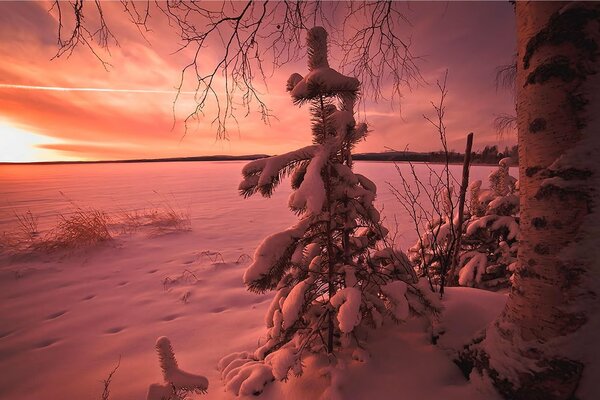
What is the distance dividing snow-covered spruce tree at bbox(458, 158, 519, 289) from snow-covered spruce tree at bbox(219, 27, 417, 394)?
Result: 1703mm

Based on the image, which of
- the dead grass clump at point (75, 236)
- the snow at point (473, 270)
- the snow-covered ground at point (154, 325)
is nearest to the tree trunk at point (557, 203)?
the snow-covered ground at point (154, 325)

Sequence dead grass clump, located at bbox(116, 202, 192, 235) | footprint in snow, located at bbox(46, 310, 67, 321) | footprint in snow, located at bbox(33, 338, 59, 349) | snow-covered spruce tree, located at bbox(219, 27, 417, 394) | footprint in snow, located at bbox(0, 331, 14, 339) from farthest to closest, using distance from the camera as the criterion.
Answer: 1. dead grass clump, located at bbox(116, 202, 192, 235)
2. footprint in snow, located at bbox(46, 310, 67, 321)
3. footprint in snow, located at bbox(0, 331, 14, 339)
4. footprint in snow, located at bbox(33, 338, 59, 349)
5. snow-covered spruce tree, located at bbox(219, 27, 417, 394)

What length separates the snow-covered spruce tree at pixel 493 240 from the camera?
3096 mm

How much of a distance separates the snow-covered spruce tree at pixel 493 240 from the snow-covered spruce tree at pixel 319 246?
5.59ft

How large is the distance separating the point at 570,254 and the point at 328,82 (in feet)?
4.46

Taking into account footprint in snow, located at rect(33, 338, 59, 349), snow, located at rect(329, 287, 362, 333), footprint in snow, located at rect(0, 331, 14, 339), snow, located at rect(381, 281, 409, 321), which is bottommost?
footprint in snow, located at rect(33, 338, 59, 349)

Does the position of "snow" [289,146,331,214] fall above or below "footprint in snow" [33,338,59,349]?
above

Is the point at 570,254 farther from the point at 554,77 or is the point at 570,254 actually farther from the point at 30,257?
the point at 30,257

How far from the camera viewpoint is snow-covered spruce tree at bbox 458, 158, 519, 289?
310 cm

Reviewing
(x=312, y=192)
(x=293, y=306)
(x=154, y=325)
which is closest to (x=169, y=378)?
(x=293, y=306)

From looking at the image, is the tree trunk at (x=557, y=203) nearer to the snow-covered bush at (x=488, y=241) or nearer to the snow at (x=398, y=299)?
the snow at (x=398, y=299)

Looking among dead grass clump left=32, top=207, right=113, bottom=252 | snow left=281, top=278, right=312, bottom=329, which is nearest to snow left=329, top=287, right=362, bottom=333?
snow left=281, top=278, right=312, bottom=329

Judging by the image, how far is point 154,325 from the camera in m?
3.13

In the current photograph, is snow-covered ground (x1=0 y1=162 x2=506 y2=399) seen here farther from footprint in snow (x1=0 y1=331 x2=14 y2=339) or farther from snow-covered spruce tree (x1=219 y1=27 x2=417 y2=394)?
snow-covered spruce tree (x1=219 y1=27 x2=417 y2=394)
